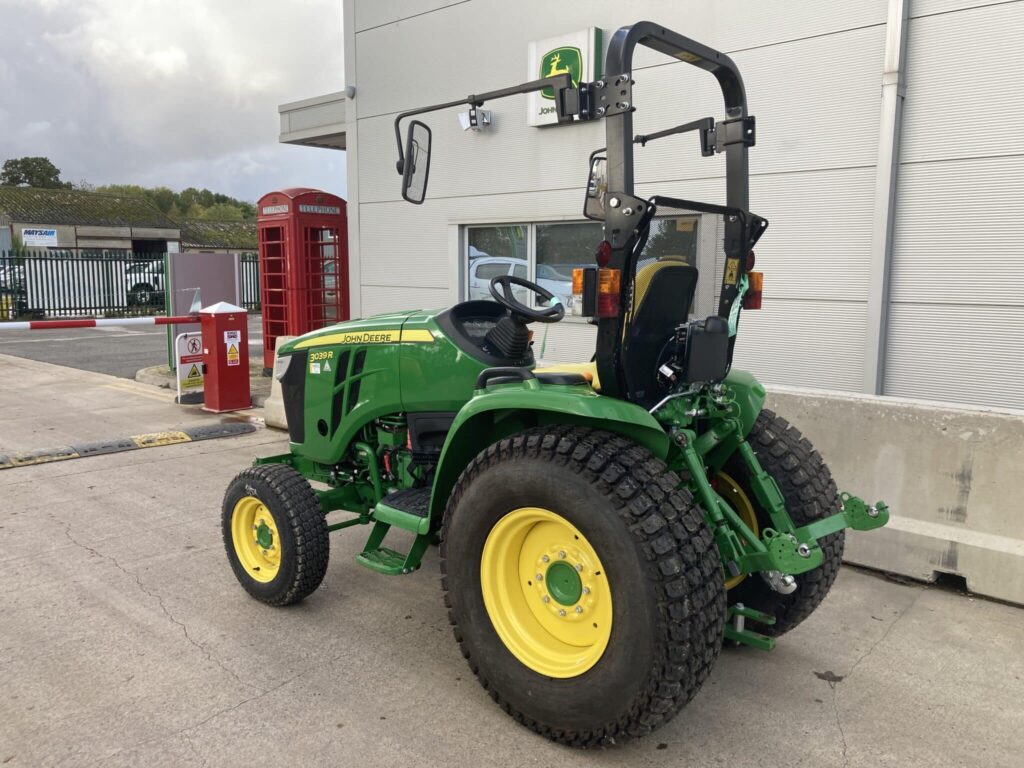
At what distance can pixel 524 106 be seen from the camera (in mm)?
8609

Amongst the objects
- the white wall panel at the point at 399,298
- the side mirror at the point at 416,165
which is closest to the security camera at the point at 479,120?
the white wall panel at the point at 399,298

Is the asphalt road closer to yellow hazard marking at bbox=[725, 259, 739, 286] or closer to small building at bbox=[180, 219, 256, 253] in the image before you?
yellow hazard marking at bbox=[725, 259, 739, 286]

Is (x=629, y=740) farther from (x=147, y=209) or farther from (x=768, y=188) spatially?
(x=147, y=209)

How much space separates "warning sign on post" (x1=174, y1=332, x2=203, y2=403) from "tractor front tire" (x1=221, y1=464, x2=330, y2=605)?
236 inches

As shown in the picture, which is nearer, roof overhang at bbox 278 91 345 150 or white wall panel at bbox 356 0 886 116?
white wall panel at bbox 356 0 886 116

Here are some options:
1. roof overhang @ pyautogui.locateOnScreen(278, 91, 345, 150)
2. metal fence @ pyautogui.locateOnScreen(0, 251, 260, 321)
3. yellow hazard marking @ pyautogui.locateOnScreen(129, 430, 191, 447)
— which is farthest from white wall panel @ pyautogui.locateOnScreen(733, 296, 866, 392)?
metal fence @ pyautogui.locateOnScreen(0, 251, 260, 321)

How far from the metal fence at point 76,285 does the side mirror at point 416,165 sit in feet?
70.3

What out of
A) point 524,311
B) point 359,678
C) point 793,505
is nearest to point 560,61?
point 524,311

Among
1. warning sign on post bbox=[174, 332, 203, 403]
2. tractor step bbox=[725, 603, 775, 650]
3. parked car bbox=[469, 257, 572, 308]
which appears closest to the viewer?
tractor step bbox=[725, 603, 775, 650]

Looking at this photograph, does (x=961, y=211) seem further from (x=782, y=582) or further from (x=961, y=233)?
(x=782, y=582)

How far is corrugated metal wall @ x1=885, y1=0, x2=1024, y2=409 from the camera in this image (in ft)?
18.8

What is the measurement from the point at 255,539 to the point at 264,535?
105 mm

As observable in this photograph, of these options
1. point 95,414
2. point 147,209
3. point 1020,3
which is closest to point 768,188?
point 1020,3

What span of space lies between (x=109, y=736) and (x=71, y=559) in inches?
82.9
